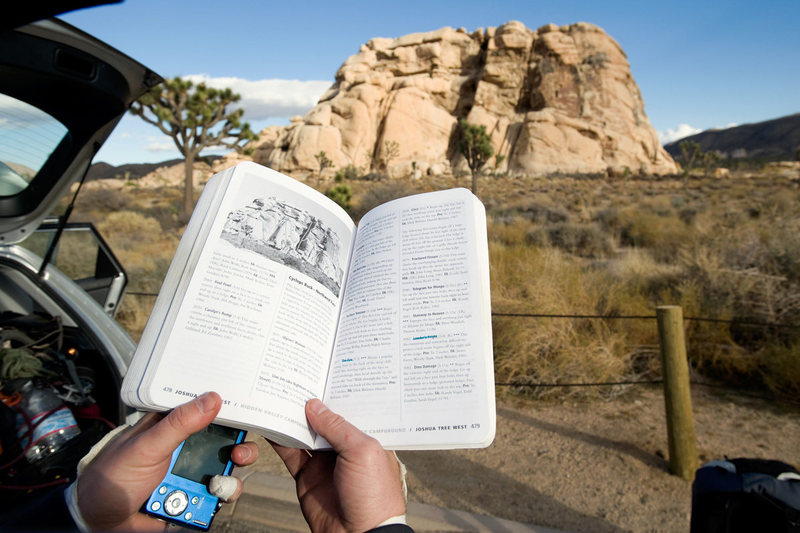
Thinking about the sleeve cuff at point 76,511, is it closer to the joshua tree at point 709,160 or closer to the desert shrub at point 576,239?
the desert shrub at point 576,239

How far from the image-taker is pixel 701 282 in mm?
5461

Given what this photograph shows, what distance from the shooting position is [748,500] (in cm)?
118

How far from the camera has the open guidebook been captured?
35.8 inches

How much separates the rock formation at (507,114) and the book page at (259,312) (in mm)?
37728

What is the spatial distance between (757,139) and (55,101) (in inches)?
4256

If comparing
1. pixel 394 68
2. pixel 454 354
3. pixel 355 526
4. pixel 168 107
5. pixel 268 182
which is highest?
pixel 394 68

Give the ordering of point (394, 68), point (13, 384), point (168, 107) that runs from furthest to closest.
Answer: point (394, 68)
point (168, 107)
point (13, 384)

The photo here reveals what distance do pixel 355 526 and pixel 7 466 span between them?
1614 millimetres

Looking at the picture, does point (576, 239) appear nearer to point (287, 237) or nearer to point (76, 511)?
point (287, 237)

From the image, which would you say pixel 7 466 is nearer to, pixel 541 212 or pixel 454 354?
pixel 454 354

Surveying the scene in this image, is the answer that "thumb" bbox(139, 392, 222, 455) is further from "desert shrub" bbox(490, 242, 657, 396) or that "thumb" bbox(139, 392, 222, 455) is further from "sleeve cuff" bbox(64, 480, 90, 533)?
"desert shrub" bbox(490, 242, 657, 396)

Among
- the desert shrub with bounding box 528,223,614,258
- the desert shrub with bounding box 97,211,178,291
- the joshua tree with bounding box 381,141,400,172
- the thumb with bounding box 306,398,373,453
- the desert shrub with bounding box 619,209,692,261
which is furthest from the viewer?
the joshua tree with bounding box 381,141,400,172

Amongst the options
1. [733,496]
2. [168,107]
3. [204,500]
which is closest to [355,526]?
[204,500]

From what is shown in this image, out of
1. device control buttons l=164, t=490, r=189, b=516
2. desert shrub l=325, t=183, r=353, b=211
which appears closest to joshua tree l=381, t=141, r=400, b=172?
desert shrub l=325, t=183, r=353, b=211
